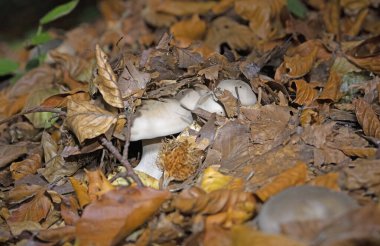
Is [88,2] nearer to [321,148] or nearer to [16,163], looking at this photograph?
[16,163]

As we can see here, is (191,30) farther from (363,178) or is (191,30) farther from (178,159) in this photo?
(363,178)

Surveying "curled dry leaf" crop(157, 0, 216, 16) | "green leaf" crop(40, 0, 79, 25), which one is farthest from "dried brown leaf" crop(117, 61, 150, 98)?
"curled dry leaf" crop(157, 0, 216, 16)

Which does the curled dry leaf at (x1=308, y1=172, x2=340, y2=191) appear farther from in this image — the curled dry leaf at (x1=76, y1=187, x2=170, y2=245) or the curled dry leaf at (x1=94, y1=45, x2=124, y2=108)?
the curled dry leaf at (x1=94, y1=45, x2=124, y2=108)

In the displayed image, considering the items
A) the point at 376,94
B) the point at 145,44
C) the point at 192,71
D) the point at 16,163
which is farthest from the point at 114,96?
the point at 145,44

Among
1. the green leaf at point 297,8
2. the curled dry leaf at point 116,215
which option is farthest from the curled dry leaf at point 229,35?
the curled dry leaf at point 116,215

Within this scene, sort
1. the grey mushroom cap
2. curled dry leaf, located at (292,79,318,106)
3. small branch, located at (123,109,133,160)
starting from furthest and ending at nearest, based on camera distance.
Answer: curled dry leaf, located at (292,79,318,106) < small branch, located at (123,109,133,160) < the grey mushroom cap

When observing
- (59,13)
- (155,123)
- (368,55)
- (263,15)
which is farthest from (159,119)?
(59,13)
